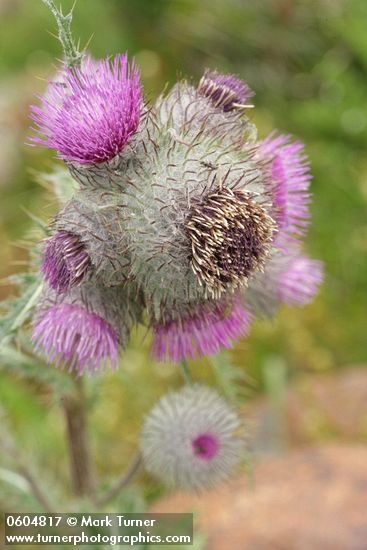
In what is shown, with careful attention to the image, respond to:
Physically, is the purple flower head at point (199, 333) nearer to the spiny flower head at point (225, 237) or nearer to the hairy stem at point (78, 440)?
the spiny flower head at point (225, 237)

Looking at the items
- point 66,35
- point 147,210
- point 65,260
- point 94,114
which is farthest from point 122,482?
point 66,35

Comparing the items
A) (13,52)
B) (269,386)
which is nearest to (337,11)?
(13,52)

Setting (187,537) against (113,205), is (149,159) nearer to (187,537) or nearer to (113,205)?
(113,205)

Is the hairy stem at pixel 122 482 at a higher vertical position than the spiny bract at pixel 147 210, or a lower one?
lower

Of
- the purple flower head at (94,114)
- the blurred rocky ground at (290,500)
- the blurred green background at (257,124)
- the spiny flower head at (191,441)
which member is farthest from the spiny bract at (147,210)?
the blurred green background at (257,124)

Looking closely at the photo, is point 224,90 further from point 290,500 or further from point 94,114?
point 290,500

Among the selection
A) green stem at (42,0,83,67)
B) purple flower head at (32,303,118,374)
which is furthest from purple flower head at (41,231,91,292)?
green stem at (42,0,83,67)

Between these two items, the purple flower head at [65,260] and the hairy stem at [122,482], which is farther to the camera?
the hairy stem at [122,482]

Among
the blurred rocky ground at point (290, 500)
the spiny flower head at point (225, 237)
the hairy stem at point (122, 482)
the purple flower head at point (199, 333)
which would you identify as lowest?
the blurred rocky ground at point (290, 500)
